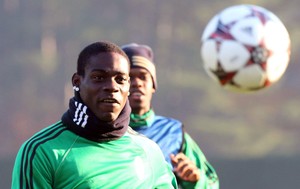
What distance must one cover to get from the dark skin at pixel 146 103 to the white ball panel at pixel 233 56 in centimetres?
125

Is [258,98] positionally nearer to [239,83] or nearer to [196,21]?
[196,21]

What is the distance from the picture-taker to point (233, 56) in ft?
23.9

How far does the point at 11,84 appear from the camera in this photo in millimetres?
12680

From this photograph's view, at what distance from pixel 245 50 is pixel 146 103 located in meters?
1.52

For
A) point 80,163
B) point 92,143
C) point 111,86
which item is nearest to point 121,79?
point 111,86

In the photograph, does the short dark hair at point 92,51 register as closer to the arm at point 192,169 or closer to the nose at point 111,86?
the nose at point 111,86

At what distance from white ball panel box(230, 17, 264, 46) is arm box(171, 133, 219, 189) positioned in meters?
1.43

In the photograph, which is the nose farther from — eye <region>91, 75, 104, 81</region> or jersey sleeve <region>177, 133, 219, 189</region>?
jersey sleeve <region>177, 133, 219, 189</region>

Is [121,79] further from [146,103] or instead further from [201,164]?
[201,164]

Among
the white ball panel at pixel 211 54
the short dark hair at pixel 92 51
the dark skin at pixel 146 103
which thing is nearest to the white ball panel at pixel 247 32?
the white ball panel at pixel 211 54

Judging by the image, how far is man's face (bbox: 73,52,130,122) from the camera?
13.0ft

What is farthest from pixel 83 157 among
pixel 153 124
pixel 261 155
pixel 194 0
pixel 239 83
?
pixel 194 0

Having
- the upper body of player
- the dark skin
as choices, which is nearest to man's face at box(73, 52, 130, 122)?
the dark skin

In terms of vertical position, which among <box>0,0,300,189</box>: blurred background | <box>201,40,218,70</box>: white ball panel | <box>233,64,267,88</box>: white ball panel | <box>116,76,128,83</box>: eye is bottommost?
<box>0,0,300,189</box>: blurred background
